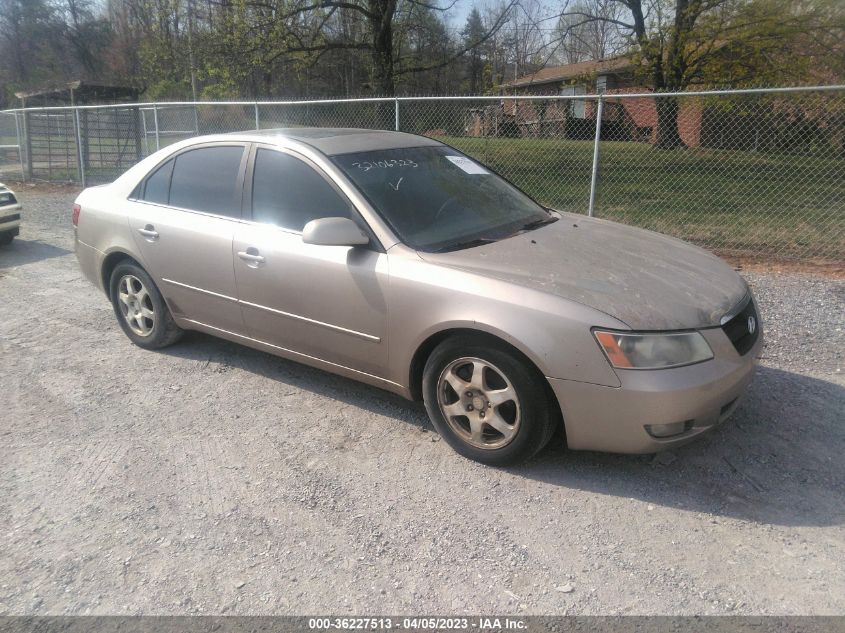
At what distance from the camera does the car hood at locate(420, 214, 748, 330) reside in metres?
3.18

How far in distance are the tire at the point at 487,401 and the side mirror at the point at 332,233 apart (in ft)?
2.44

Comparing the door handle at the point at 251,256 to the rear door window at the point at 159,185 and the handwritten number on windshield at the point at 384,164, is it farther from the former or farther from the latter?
the rear door window at the point at 159,185

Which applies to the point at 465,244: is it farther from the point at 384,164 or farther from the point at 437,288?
the point at 384,164

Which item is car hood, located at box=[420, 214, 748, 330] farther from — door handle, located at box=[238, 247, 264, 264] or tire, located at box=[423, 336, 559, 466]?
door handle, located at box=[238, 247, 264, 264]

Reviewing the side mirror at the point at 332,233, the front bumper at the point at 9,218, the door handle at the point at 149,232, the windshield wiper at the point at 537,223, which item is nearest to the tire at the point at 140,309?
the door handle at the point at 149,232

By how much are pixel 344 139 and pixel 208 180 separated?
0.98 m

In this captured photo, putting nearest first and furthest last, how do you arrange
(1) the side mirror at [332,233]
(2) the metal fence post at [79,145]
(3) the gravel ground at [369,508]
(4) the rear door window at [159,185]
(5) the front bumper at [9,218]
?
(3) the gravel ground at [369,508] → (1) the side mirror at [332,233] → (4) the rear door window at [159,185] → (5) the front bumper at [9,218] → (2) the metal fence post at [79,145]

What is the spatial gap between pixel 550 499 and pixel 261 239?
2.28m

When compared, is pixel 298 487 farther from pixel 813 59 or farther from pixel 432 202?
pixel 813 59

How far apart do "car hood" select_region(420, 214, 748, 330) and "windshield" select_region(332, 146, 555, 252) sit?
190mm

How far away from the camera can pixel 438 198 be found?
4172 millimetres

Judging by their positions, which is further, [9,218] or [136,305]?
[9,218]

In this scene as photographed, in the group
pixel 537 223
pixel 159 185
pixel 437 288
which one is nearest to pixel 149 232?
pixel 159 185

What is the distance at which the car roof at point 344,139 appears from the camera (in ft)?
14.0
